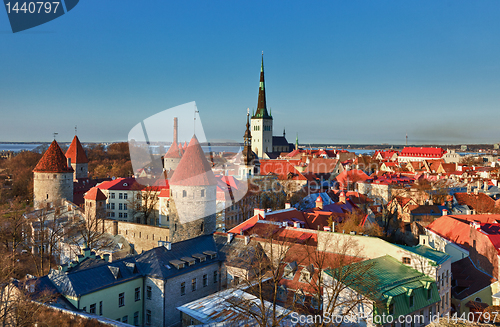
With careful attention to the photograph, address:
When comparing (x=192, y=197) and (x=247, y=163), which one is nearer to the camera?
(x=192, y=197)

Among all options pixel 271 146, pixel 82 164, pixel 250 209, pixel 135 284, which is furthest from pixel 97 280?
pixel 271 146

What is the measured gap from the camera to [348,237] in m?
18.2

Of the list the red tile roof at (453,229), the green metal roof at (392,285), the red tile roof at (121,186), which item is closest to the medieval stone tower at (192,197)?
the green metal roof at (392,285)

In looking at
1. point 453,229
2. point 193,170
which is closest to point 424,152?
point 453,229

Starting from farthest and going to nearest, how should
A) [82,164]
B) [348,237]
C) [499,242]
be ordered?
[82,164] → [499,242] → [348,237]

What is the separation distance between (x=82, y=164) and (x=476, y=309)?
43.4 m

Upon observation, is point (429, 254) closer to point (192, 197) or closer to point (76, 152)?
point (192, 197)

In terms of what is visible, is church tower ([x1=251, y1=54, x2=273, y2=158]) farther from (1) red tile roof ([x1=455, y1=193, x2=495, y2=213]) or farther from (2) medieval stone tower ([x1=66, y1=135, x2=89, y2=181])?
(1) red tile roof ([x1=455, y1=193, x2=495, y2=213])

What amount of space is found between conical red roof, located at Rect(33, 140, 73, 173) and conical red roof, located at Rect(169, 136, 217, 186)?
18410mm

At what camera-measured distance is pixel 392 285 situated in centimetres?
1391

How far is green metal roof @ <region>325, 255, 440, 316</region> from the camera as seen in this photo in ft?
42.6

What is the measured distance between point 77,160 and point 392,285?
4217cm

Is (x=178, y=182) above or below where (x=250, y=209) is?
above

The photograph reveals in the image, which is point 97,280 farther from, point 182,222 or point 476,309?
point 476,309
